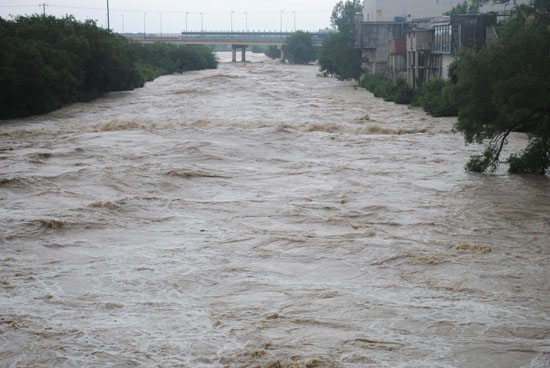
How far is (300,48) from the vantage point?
120 m

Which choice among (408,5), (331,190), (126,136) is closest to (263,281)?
(331,190)

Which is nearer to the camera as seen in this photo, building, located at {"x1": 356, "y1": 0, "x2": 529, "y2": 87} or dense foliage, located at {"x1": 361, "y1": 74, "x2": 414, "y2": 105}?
building, located at {"x1": 356, "y1": 0, "x2": 529, "y2": 87}

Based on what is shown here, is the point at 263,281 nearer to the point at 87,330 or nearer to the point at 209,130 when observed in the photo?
the point at 87,330

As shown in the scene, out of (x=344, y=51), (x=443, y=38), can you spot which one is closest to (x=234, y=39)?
(x=344, y=51)

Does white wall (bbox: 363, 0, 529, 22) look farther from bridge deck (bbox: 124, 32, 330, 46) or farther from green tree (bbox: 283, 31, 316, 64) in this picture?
bridge deck (bbox: 124, 32, 330, 46)

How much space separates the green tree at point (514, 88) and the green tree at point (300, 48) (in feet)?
332

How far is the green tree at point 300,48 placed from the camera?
120m

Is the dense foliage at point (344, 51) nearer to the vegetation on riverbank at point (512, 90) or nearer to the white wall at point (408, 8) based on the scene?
the white wall at point (408, 8)

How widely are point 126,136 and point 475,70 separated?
15.1m

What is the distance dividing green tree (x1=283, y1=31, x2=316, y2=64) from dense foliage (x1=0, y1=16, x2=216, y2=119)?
67.7m

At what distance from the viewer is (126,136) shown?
92.5 feet

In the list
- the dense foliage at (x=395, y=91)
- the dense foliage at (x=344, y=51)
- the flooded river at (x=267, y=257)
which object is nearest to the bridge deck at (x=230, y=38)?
the dense foliage at (x=344, y=51)

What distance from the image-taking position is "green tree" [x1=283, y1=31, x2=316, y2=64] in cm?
12038

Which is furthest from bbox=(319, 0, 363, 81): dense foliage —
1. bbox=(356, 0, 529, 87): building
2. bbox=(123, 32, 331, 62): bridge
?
bbox=(123, 32, 331, 62): bridge
